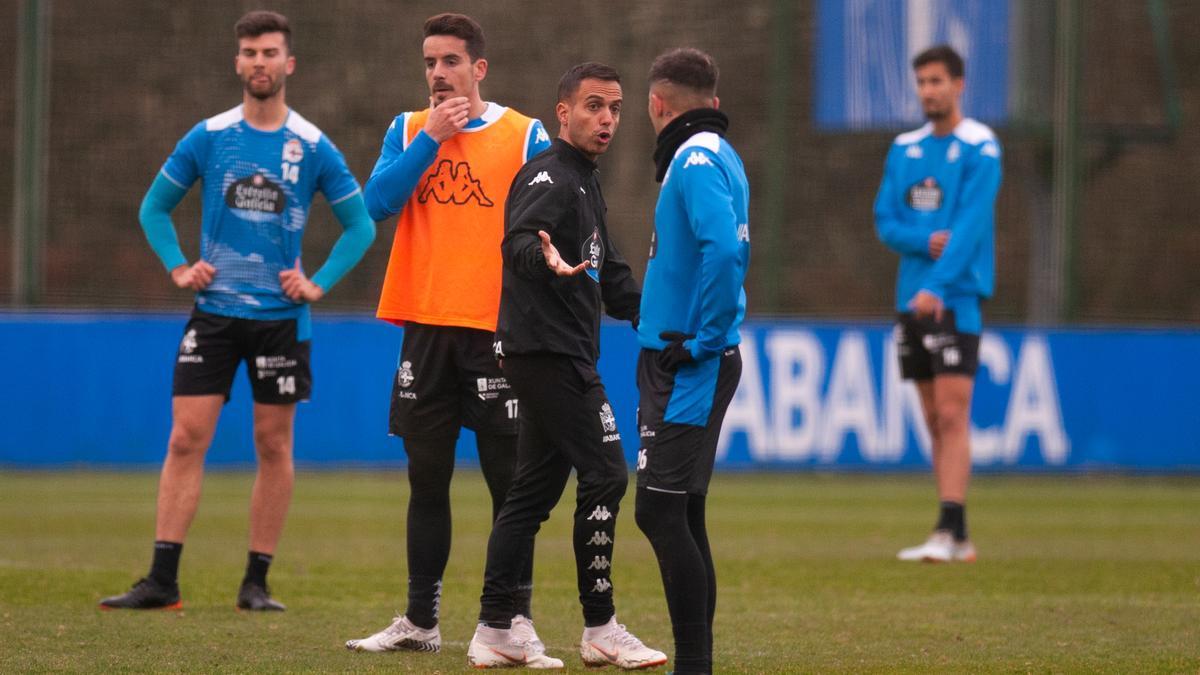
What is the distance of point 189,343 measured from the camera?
22.8 feet

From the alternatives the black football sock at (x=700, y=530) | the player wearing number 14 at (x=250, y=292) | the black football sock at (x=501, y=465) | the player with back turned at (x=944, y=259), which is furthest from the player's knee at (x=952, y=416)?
the black football sock at (x=700, y=530)

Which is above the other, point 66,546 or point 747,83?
point 747,83

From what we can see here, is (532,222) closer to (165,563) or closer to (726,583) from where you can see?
(165,563)

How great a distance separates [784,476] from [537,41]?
17.2 ft

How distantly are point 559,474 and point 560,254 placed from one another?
2.32 ft

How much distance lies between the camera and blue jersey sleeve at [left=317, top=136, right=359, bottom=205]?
23.4 feet

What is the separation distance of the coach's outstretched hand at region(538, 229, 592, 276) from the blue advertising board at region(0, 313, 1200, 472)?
8.39 m

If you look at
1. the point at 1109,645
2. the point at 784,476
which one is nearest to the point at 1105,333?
the point at 784,476

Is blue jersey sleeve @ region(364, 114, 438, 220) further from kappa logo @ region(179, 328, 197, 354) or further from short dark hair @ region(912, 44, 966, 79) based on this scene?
short dark hair @ region(912, 44, 966, 79)

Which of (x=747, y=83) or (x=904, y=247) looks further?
(x=747, y=83)

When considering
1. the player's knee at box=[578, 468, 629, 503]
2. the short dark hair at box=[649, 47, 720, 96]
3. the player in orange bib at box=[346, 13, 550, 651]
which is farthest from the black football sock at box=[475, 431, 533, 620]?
the short dark hair at box=[649, 47, 720, 96]

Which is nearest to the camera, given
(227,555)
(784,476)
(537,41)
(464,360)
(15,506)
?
(464,360)

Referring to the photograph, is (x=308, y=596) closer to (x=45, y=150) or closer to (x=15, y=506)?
(x=15, y=506)

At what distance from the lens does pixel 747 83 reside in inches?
680
